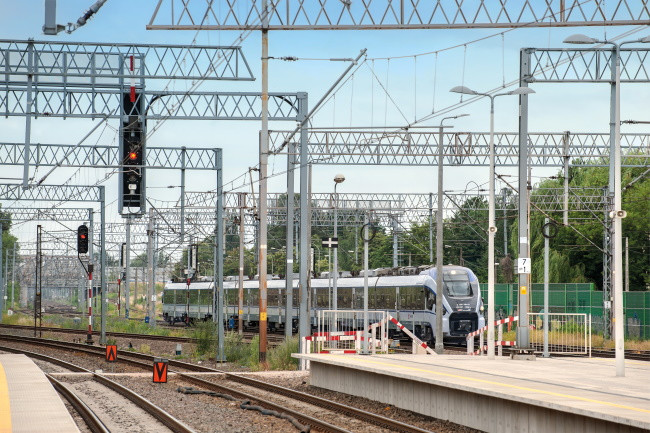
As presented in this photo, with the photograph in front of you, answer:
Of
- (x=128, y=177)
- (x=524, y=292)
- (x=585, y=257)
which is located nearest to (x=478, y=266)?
(x=585, y=257)

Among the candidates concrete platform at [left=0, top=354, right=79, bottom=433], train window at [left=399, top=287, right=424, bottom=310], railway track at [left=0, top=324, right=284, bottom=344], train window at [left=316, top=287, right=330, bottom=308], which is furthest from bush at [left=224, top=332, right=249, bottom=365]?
train window at [left=316, top=287, right=330, bottom=308]

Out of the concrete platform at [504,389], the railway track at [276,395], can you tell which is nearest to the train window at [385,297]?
the railway track at [276,395]

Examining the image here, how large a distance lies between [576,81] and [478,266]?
6061cm

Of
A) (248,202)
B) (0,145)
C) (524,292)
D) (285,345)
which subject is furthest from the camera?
(248,202)

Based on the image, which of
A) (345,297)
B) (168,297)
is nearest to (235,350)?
(345,297)

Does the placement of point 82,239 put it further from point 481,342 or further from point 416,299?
point 481,342

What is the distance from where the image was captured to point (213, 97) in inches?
1454

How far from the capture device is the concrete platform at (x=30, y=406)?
14453 mm

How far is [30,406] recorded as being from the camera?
55.8 feet

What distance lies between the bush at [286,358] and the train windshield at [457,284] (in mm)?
13250

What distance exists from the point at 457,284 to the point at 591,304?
9.35 m

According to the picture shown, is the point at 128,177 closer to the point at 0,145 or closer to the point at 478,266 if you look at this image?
the point at 0,145

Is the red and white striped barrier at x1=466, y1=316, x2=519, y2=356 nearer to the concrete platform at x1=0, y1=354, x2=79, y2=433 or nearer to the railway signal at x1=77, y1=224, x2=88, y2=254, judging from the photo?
the concrete platform at x1=0, y1=354, x2=79, y2=433

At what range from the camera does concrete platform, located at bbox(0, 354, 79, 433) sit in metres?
14.5
